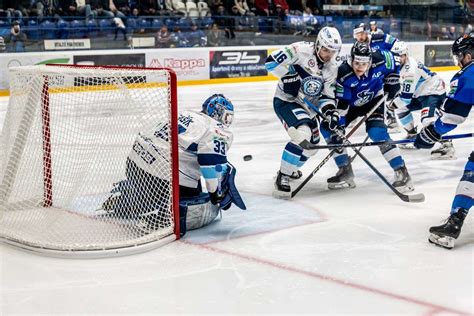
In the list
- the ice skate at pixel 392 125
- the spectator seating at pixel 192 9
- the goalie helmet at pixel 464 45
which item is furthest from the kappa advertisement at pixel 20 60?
the goalie helmet at pixel 464 45

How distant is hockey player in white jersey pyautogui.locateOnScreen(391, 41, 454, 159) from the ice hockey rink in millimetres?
1432

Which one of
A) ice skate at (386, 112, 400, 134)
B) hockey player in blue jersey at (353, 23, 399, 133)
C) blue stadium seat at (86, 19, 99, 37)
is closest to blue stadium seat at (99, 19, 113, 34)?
blue stadium seat at (86, 19, 99, 37)

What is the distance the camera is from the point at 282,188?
13.9 feet

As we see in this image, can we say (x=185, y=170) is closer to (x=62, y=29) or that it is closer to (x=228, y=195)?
(x=228, y=195)

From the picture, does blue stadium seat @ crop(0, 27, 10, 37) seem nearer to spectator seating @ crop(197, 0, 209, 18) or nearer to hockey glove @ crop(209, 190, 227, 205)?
spectator seating @ crop(197, 0, 209, 18)

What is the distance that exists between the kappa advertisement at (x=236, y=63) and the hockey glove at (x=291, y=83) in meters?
6.80

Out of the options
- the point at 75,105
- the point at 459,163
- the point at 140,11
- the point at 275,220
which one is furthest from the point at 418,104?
the point at 140,11

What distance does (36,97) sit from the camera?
3.37 metres

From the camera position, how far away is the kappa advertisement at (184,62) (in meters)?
10.5

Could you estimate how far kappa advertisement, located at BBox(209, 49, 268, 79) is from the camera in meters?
11.1

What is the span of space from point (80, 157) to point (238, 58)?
26.6 feet

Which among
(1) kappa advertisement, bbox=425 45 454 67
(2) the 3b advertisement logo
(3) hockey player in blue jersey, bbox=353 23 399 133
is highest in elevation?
(3) hockey player in blue jersey, bbox=353 23 399 133

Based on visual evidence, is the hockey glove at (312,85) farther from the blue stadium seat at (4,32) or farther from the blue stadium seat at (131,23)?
the blue stadium seat at (131,23)

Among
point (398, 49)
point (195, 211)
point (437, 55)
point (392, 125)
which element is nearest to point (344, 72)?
point (398, 49)
